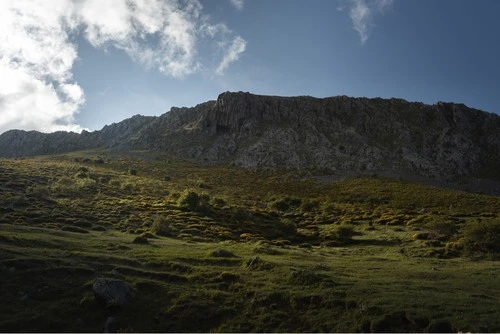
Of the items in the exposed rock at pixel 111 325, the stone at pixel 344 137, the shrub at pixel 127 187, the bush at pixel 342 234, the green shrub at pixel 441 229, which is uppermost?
the stone at pixel 344 137

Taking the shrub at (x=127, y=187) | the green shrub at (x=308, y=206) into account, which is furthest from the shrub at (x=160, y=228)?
the shrub at (x=127, y=187)

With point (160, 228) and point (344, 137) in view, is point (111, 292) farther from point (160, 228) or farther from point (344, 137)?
point (344, 137)

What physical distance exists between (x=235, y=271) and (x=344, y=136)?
149m

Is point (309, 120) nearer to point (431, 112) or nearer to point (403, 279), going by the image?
point (431, 112)

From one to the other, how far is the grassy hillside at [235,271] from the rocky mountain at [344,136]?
87282 mm

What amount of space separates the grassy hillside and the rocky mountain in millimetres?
87282

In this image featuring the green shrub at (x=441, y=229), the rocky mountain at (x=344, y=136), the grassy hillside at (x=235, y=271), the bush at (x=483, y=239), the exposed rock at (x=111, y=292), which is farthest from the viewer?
the rocky mountain at (x=344, y=136)

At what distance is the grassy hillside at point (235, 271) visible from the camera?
784 inches

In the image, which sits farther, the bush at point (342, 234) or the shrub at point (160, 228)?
the bush at point (342, 234)

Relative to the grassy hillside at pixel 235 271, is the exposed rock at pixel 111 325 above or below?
below

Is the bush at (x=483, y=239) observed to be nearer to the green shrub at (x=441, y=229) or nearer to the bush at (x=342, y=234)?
the green shrub at (x=441, y=229)

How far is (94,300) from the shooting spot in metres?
21.4

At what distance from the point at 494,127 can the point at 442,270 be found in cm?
17580

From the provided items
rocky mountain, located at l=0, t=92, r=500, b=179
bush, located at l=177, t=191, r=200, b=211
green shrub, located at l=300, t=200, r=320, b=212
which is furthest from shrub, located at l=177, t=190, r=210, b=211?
rocky mountain, located at l=0, t=92, r=500, b=179
